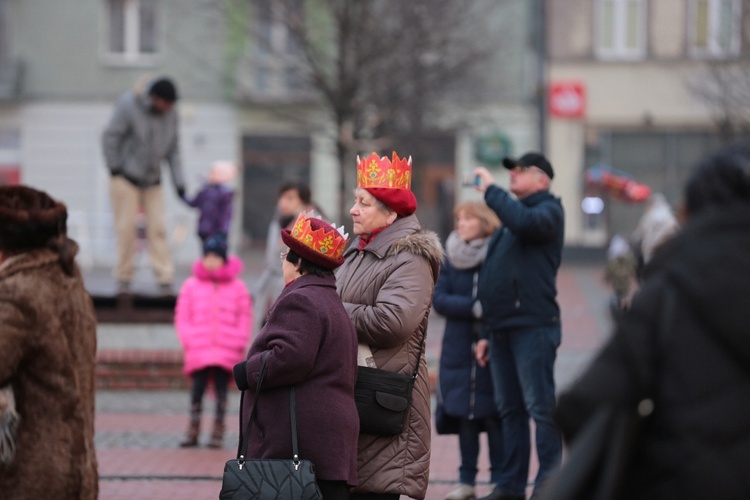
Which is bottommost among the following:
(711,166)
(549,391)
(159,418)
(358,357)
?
(159,418)

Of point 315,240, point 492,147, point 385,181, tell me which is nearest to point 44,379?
point 315,240

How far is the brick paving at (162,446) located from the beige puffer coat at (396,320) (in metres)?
2.66

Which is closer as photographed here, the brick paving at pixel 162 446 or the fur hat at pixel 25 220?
the fur hat at pixel 25 220

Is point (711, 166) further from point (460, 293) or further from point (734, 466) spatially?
point (460, 293)

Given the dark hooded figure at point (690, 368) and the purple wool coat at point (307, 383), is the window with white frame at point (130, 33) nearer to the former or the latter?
the purple wool coat at point (307, 383)

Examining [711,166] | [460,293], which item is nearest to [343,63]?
[460,293]

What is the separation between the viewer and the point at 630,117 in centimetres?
3425

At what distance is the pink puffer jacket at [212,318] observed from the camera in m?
9.64

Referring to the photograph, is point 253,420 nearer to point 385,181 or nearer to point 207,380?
point 385,181

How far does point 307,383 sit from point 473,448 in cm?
315

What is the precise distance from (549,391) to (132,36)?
95.4 feet

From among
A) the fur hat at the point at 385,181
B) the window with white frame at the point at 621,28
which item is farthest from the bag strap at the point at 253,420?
the window with white frame at the point at 621,28

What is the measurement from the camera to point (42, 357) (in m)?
4.90

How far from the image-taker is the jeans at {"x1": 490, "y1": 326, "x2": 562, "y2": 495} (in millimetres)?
7430
